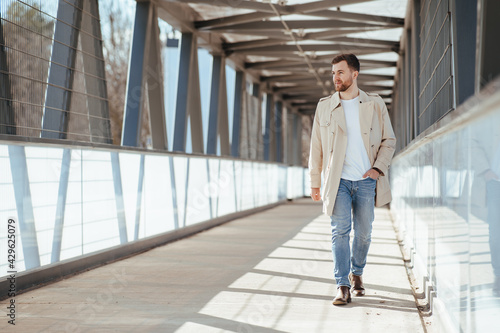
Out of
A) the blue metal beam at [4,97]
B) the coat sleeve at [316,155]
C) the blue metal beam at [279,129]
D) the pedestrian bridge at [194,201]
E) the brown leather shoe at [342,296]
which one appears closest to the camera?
the pedestrian bridge at [194,201]

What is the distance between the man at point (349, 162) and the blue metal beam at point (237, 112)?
36.1 ft

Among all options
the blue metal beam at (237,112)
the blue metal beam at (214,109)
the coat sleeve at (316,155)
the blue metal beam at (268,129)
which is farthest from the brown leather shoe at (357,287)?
the blue metal beam at (268,129)

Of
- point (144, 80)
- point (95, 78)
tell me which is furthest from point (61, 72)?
point (144, 80)

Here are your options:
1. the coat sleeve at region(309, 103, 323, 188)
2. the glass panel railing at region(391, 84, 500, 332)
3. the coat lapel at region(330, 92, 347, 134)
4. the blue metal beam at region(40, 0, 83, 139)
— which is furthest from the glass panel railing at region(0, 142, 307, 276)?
the glass panel railing at region(391, 84, 500, 332)

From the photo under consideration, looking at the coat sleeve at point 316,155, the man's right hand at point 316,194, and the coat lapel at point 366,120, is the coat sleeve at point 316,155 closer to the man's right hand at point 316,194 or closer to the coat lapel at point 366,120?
the man's right hand at point 316,194

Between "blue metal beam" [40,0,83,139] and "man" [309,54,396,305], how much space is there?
8.88 feet

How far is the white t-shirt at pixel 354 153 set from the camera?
15.0ft

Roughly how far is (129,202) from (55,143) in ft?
6.11

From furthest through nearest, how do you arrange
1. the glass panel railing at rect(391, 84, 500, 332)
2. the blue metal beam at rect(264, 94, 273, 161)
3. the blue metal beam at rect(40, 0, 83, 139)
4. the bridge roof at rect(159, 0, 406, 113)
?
the blue metal beam at rect(264, 94, 273, 161) → the bridge roof at rect(159, 0, 406, 113) → the blue metal beam at rect(40, 0, 83, 139) → the glass panel railing at rect(391, 84, 500, 332)

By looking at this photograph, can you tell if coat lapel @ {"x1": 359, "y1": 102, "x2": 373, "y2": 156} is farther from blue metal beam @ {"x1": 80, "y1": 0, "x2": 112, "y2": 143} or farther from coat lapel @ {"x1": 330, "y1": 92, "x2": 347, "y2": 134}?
blue metal beam @ {"x1": 80, "y1": 0, "x2": 112, "y2": 143}

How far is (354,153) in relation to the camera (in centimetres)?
460

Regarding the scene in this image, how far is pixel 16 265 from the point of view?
4.91m

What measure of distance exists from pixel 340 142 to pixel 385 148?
1.03 feet

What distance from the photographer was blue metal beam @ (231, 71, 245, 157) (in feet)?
52.1
